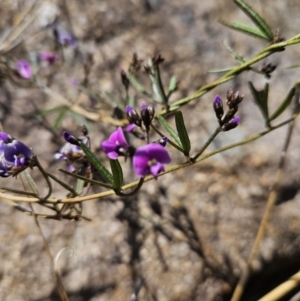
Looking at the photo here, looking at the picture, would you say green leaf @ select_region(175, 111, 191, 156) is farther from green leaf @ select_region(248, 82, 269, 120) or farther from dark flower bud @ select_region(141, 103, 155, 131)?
green leaf @ select_region(248, 82, 269, 120)

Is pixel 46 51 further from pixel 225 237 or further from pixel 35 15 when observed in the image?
pixel 225 237

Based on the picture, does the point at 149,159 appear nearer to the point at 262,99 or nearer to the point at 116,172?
the point at 116,172

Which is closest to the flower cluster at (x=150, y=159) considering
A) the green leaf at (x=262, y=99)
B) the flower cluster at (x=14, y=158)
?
the flower cluster at (x=14, y=158)

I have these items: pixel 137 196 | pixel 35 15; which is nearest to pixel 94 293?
pixel 137 196

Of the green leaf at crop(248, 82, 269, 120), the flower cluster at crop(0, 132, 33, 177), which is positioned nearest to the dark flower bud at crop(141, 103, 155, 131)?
the flower cluster at crop(0, 132, 33, 177)

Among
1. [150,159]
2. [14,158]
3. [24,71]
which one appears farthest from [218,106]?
[24,71]
